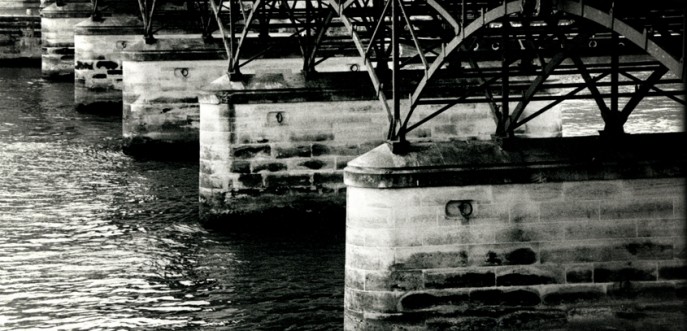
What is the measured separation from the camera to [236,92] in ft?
86.2

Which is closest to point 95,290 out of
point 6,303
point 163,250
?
point 6,303

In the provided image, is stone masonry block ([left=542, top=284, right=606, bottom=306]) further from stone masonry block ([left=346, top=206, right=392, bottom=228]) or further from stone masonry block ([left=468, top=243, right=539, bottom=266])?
stone masonry block ([left=346, top=206, right=392, bottom=228])

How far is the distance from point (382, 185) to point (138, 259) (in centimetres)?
785

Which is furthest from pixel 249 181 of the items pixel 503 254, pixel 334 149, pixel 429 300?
pixel 503 254

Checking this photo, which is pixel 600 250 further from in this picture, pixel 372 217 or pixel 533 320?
pixel 372 217

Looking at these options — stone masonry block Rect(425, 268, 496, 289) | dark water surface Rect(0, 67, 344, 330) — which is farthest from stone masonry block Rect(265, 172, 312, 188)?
stone masonry block Rect(425, 268, 496, 289)

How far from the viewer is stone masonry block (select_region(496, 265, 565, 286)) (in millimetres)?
17422

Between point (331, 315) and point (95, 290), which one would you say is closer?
point (331, 315)

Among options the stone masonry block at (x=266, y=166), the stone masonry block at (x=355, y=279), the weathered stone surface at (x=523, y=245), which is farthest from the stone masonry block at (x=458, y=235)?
the stone masonry block at (x=266, y=166)

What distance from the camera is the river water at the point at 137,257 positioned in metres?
19.8

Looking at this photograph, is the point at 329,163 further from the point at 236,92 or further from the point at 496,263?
the point at 496,263

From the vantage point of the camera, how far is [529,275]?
57.3ft

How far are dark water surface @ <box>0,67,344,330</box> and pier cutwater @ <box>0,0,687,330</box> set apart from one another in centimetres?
7

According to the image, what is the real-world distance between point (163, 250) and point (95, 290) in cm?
331
